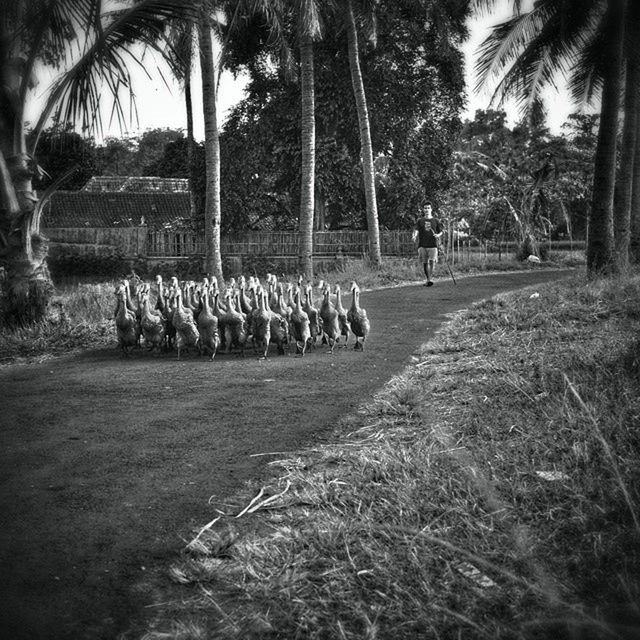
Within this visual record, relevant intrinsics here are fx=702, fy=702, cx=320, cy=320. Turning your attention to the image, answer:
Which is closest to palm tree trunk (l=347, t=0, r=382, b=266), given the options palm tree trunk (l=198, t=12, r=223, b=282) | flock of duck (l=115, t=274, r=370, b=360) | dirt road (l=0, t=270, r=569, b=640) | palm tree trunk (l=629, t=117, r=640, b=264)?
palm tree trunk (l=198, t=12, r=223, b=282)

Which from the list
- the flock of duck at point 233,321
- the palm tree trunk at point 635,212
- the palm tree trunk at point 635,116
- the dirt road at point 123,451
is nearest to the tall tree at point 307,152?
the palm tree trunk at point 635,116

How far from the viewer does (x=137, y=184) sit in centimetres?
4312

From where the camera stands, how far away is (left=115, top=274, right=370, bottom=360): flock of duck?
28.7 ft

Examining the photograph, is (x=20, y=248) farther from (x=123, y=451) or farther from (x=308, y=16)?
(x=308, y=16)

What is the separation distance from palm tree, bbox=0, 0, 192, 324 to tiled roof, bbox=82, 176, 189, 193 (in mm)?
33651

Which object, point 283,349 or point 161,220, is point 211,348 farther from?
point 161,220

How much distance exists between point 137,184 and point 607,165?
3486 centimetres

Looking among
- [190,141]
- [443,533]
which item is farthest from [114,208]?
[443,533]

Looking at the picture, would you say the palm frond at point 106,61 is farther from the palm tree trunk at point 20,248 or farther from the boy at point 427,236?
the boy at point 427,236

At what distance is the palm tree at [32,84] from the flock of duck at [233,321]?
1.73 meters

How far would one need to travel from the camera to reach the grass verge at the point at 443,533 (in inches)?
104

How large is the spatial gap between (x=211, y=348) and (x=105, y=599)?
19.4ft

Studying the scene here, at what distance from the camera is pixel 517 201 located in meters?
29.0

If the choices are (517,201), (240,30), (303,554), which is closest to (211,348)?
(303,554)
